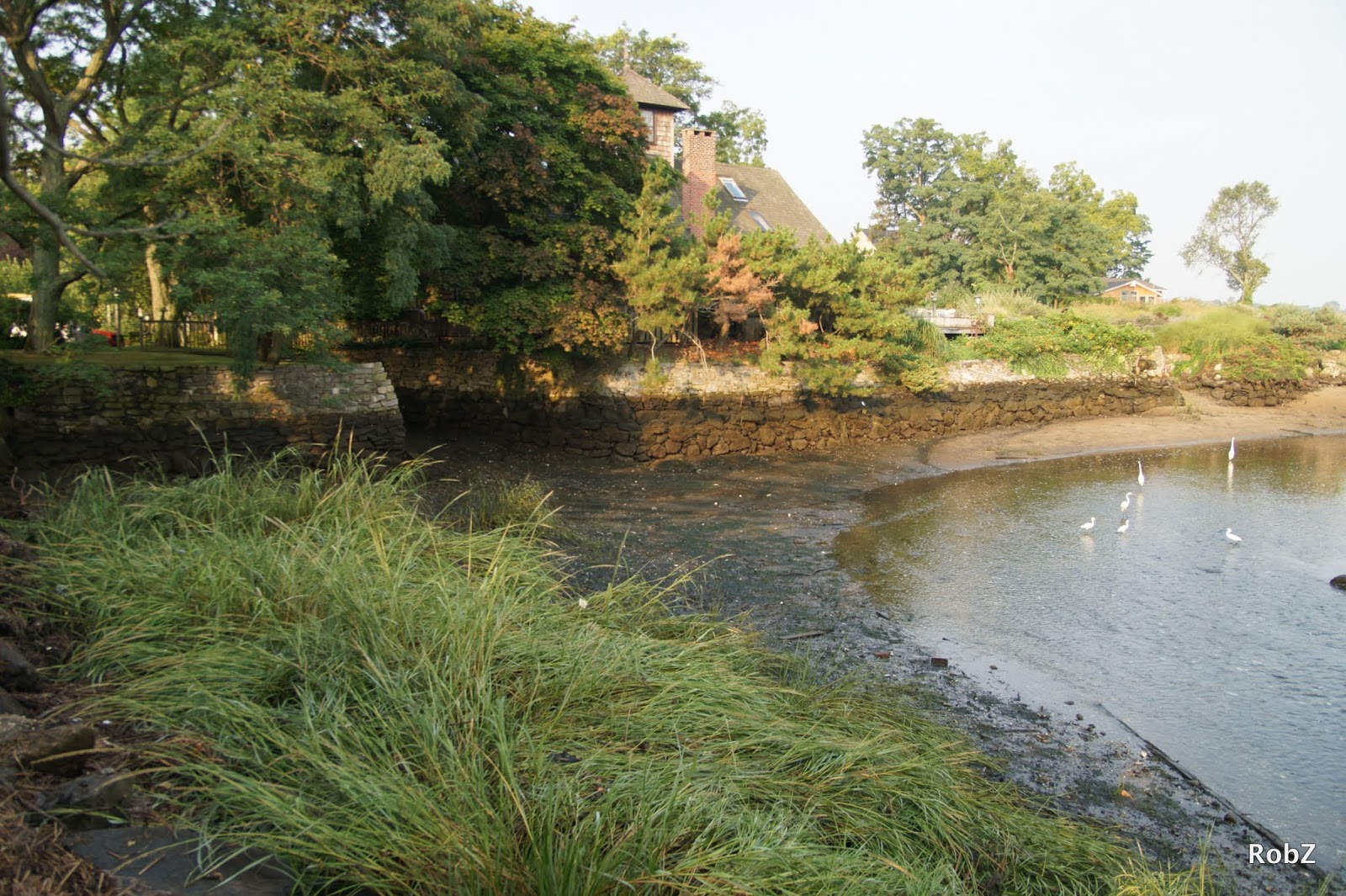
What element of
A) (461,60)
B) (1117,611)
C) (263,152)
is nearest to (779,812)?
(1117,611)

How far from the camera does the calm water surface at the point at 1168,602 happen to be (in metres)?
6.94

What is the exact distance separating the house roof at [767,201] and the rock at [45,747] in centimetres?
2873

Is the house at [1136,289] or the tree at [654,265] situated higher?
the house at [1136,289]

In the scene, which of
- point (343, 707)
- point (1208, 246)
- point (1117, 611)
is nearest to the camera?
point (343, 707)

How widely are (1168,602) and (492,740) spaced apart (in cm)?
961

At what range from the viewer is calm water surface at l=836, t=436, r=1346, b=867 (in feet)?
22.8

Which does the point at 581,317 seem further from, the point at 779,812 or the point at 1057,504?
the point at 779,812

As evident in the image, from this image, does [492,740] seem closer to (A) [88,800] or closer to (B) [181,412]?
(A) [88,800]

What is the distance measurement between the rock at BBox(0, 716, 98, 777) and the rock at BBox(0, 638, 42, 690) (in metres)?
0.58

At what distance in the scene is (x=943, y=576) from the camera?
11.7 m

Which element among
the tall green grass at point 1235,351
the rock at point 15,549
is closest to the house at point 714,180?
the tall green grass at point 1235,351

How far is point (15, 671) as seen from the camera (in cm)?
386

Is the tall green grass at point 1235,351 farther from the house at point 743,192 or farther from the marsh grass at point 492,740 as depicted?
the marsh grass at point 492,740

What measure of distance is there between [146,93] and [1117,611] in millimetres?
15801
